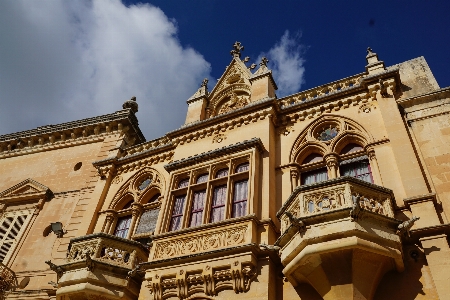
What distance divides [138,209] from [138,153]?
2.83 m

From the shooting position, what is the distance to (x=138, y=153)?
17.1m

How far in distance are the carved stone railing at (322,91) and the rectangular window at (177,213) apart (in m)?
5.11

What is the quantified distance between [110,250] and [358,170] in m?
7.97

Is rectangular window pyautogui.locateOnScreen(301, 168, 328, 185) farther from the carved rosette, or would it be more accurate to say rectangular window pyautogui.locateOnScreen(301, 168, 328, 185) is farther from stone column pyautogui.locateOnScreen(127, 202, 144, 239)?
stone column pyautogui.locateOnScreen(127, 202, 144, 239)

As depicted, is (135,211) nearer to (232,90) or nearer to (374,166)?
(232,90)

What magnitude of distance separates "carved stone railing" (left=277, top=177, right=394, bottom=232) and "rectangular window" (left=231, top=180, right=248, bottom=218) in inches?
92.7

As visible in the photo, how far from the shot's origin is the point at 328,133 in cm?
1322

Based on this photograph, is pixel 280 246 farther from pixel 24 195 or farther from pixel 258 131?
pixel 24 195

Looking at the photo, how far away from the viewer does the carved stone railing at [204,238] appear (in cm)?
1080

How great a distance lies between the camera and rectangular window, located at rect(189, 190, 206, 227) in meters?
12.5

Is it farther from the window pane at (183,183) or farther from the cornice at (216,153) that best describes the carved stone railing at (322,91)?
the window pane at (183,183)

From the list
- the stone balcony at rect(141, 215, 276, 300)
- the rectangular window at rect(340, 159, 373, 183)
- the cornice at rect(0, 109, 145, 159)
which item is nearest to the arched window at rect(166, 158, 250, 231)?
the stone balcony at rect(141, 215, 276, 300)

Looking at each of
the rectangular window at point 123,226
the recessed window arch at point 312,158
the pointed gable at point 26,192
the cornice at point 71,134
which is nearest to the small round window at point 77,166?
the cornice at point 71,134

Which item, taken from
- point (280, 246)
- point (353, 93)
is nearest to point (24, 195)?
point (280, 246)
